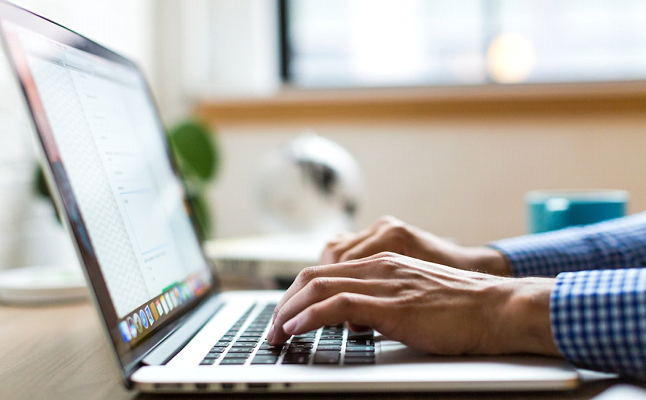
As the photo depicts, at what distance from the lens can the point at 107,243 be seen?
0.45m

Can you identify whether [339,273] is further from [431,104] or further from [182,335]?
[431,104]

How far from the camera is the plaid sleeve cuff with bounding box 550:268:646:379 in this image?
415 mm

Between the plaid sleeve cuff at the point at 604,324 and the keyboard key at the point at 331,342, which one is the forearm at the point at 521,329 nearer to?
the plaid sleeve cuff at the point at 604,324

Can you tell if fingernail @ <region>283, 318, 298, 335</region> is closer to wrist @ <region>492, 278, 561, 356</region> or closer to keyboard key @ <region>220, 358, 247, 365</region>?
keyboard key @ <region>220, 358, 247, 365</region>

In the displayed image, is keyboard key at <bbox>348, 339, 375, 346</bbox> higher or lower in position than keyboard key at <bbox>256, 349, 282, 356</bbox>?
lower

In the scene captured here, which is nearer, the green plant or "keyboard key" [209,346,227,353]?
"keyboard key" [209,346,227,353]

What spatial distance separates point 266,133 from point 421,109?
0.44 metres

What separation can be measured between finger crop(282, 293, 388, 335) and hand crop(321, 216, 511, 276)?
0.66 feet

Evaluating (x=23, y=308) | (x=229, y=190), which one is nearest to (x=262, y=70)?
(x=229, y=190)

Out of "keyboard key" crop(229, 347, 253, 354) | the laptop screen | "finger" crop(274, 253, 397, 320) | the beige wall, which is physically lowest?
the beige wall

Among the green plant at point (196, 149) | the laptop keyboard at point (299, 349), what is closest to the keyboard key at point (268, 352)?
the laptop keyboard at point (299, 349)

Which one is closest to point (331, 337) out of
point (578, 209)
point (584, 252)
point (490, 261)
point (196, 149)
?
point (490, 261)

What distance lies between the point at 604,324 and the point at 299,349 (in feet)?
0.73

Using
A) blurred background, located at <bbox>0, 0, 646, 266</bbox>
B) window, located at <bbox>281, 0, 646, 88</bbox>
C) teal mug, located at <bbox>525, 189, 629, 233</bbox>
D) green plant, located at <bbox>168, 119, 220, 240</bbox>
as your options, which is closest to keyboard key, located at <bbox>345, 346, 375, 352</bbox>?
teal mug, located at <bbox>525, 189, 629, 233</bbox>
